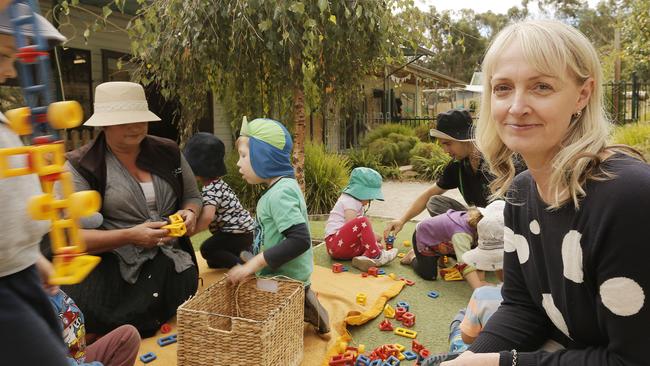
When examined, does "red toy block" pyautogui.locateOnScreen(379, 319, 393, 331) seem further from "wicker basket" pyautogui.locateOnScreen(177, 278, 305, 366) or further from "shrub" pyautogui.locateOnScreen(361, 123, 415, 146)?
"shrub" pyautogui.locateOnScreen(361, 123, 415, 146)

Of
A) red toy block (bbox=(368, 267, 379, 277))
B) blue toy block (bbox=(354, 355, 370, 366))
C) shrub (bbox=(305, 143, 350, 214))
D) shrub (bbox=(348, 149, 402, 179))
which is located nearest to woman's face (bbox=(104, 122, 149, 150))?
blue toy block (bbox=(354, 355, 370, 366))

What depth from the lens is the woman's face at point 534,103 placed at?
1.41 m

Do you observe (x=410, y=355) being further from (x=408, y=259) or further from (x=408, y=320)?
(x=408, y=259)

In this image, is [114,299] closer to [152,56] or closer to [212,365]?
[212,365]

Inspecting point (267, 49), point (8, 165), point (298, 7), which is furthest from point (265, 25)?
point (8, 165)

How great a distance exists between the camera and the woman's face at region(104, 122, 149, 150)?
132 inches

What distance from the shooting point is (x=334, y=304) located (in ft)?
12.6

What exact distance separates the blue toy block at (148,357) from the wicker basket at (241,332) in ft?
1.56

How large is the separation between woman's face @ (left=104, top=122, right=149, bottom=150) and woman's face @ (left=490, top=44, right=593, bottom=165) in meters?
2.56

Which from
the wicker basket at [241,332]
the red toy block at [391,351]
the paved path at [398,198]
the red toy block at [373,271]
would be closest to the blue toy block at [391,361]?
the red toy block at [391,351]

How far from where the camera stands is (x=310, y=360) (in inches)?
118

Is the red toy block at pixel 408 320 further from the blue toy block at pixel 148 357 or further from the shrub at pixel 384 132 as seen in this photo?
the shrub at pixel 384 132

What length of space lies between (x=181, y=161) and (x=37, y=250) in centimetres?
267

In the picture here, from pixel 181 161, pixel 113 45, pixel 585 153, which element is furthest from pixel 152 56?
pixel 585 153
